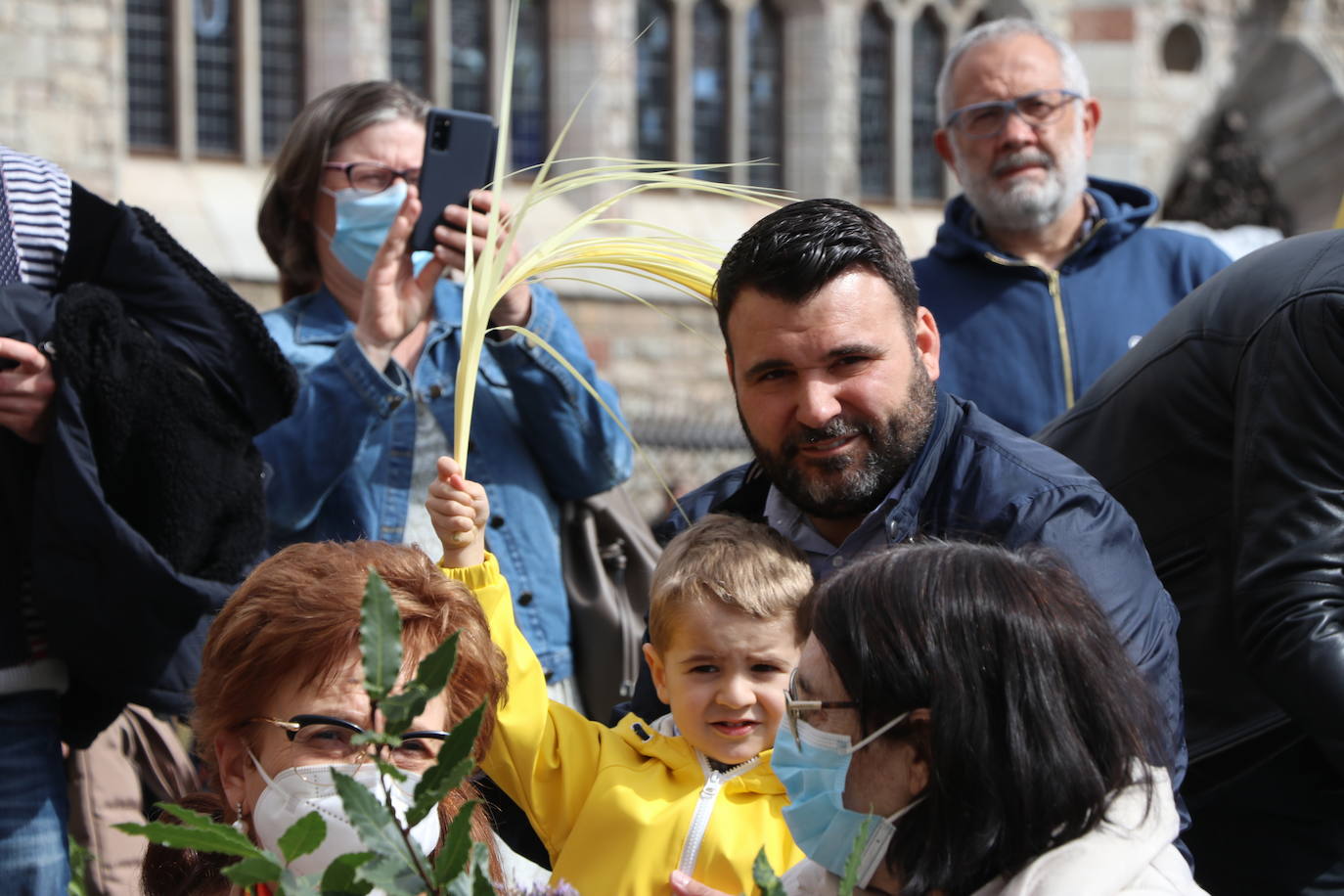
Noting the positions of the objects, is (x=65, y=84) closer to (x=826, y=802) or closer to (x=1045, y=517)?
(x=1045, y=517)

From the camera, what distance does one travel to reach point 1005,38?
4.55 meters

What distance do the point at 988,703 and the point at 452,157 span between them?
2.26 metres

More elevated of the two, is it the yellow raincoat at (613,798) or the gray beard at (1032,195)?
the gray beard at (1032,195)

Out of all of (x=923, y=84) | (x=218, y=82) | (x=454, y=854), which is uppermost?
(x=923, y=84)

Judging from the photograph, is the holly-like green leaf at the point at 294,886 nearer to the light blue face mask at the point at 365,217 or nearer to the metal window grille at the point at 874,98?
the light blue face mask at the point at 365,217

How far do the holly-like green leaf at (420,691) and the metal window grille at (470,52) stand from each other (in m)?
12.1

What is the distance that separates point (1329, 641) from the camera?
260 cm

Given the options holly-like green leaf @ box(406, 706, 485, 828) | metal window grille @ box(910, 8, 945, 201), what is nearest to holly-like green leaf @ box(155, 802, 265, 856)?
holly-like green leaf @ box(406, 706, 485, 828)

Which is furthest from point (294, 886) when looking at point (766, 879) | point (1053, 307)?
point (1053, 307)

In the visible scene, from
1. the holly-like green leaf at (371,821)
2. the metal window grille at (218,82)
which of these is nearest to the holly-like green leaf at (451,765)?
the holly-like green leaf at (371,821)

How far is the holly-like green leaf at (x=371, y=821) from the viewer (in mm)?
1552

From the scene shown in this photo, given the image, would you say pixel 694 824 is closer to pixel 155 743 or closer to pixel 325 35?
pixel 155 743

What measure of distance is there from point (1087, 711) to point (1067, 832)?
14cm

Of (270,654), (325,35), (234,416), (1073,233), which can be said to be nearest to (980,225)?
(1073,233)
